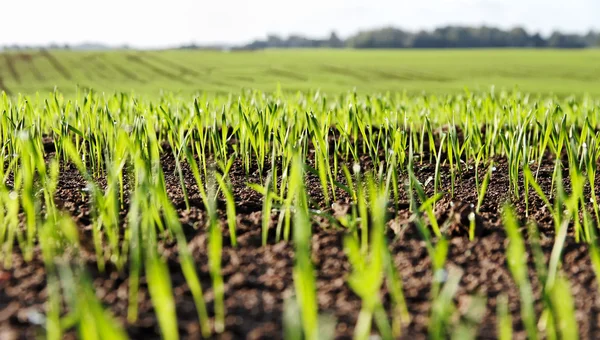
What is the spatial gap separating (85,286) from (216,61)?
1667 cm

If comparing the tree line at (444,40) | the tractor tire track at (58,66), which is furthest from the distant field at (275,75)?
the tree line at (444,40)

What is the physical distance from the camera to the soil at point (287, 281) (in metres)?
1.22

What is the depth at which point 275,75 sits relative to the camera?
13.4 m

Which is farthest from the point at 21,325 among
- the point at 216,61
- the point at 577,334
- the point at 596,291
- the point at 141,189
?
the point at 216,61

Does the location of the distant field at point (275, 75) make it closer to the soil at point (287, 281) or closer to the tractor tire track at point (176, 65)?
the tractor tire track at point (176, 65)

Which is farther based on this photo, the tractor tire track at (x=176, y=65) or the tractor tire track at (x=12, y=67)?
the tractor tire track at (x=176, y=65)

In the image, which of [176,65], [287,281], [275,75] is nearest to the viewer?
[287,281]

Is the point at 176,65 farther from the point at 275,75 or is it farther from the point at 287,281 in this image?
the point at 287,281

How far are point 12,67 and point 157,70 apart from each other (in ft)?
11.7

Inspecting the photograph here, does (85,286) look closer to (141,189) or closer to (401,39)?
(141,189)

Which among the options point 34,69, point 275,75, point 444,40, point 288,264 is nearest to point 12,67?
point 34,69

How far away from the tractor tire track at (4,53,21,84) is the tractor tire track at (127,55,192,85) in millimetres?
2873

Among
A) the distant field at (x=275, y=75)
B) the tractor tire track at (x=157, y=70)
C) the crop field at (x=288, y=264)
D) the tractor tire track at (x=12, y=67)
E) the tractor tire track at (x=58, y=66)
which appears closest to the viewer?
the crop field at (x=288, y=264)

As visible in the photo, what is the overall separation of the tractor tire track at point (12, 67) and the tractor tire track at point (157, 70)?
9.42 feet
